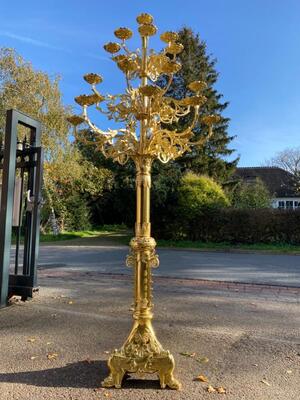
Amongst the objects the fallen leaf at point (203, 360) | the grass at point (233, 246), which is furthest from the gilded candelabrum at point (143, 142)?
the grass at point (233, 246)

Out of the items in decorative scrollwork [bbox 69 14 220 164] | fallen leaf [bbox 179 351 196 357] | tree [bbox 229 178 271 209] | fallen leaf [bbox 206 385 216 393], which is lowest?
fallen leaf [bbox 206 385 216 393]

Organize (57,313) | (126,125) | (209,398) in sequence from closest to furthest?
(209,398), (126,125), (57,313)

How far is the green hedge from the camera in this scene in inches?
787

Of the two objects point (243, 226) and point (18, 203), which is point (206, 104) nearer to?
point (243, 226)

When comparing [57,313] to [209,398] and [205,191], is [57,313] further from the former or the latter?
[205,191]

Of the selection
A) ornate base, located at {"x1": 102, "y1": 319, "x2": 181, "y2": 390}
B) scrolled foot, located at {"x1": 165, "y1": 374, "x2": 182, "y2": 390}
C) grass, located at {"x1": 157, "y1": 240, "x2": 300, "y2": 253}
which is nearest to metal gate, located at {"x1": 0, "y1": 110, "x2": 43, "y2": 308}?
ornate base, located at {"x1": 102, "y1": 319, "x2": 181, "y2": 390}

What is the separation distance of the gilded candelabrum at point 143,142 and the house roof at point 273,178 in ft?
162

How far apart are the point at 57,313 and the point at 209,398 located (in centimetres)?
314

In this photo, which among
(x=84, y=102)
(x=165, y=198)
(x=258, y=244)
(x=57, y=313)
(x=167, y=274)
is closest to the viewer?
(x=84, y=102)

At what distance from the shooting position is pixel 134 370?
11.4 feet

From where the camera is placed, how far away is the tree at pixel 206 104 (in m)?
29.5

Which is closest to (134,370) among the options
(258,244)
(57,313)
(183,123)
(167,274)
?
(57,313)

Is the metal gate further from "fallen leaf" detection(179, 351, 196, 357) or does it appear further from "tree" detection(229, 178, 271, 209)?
"tree" detection(229, 178, 271, 209)

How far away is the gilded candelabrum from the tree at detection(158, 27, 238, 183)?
25.2m
